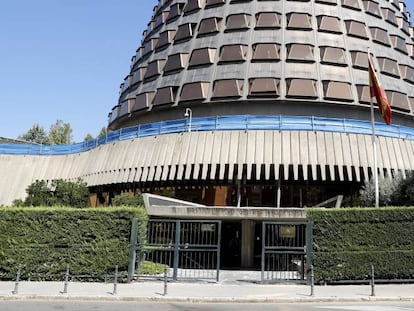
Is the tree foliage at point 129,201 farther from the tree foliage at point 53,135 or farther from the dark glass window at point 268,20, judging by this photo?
the tree foliage at point 53,135

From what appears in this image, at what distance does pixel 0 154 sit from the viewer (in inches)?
1670

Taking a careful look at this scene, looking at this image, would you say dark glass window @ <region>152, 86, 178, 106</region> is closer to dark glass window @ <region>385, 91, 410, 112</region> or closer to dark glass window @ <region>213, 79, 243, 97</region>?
dark glass window @ <region>213, 79, 243, 97</region>

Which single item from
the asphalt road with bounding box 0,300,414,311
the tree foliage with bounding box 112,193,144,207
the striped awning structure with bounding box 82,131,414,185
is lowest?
the asphalt road with bounding box 0,300,414,311

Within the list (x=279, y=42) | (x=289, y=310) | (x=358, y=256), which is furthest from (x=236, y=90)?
(x=289, y=310)

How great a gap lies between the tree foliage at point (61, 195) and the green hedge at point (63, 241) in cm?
1521

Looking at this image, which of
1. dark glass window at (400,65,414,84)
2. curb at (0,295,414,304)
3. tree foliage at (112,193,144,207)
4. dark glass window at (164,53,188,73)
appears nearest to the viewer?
curb at (0,295,414,304)

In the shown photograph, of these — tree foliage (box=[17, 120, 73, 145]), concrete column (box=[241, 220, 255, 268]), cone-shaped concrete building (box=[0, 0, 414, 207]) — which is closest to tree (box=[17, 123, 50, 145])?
tree foliage (box=[17, 120, 73, 145])

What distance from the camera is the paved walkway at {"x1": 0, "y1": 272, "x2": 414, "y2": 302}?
1505 centimetres

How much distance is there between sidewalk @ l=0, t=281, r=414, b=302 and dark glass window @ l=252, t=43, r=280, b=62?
82.6ft

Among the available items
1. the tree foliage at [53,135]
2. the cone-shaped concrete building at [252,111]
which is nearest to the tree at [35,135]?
the tree foliage at [53,135]

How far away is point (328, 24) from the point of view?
42375mm

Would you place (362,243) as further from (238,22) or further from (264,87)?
(238,22)

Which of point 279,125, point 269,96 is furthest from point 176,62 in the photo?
point 279,125

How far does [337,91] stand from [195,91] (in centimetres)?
1246
